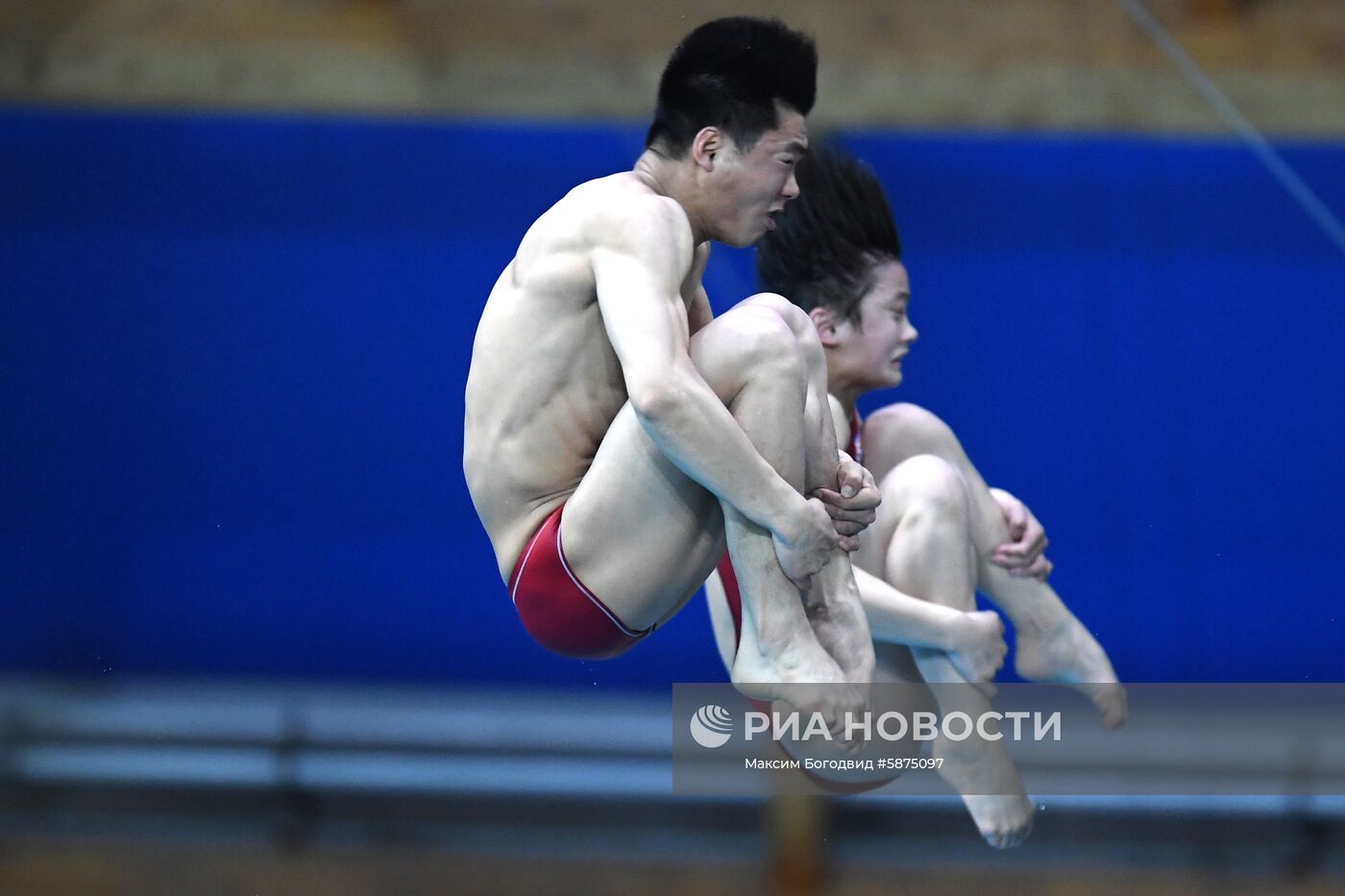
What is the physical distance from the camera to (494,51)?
3.16m

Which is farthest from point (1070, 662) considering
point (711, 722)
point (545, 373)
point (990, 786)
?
point (545, 373)

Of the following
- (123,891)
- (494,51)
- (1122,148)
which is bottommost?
(123,891)

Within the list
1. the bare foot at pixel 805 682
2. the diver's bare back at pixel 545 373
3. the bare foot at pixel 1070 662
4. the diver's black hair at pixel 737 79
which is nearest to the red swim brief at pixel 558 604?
the diver's bare back at pixel 545 373

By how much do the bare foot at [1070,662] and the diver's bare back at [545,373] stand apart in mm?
767

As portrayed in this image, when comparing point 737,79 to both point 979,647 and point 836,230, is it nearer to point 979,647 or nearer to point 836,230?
point 836,230

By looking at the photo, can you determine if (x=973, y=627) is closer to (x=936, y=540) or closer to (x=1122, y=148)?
(x=936, y=540)

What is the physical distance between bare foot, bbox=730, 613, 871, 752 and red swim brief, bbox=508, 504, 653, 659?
5.9 inches

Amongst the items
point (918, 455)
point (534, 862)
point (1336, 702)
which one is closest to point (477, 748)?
point (534, 862)

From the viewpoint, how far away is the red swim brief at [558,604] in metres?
1.37

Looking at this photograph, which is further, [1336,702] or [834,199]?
[1336,702]

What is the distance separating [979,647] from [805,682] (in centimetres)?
49

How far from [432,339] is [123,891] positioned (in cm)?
115

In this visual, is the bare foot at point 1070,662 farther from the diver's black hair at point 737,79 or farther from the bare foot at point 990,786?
the diver's black hair at point 737,79

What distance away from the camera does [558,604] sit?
1390 millimetres
